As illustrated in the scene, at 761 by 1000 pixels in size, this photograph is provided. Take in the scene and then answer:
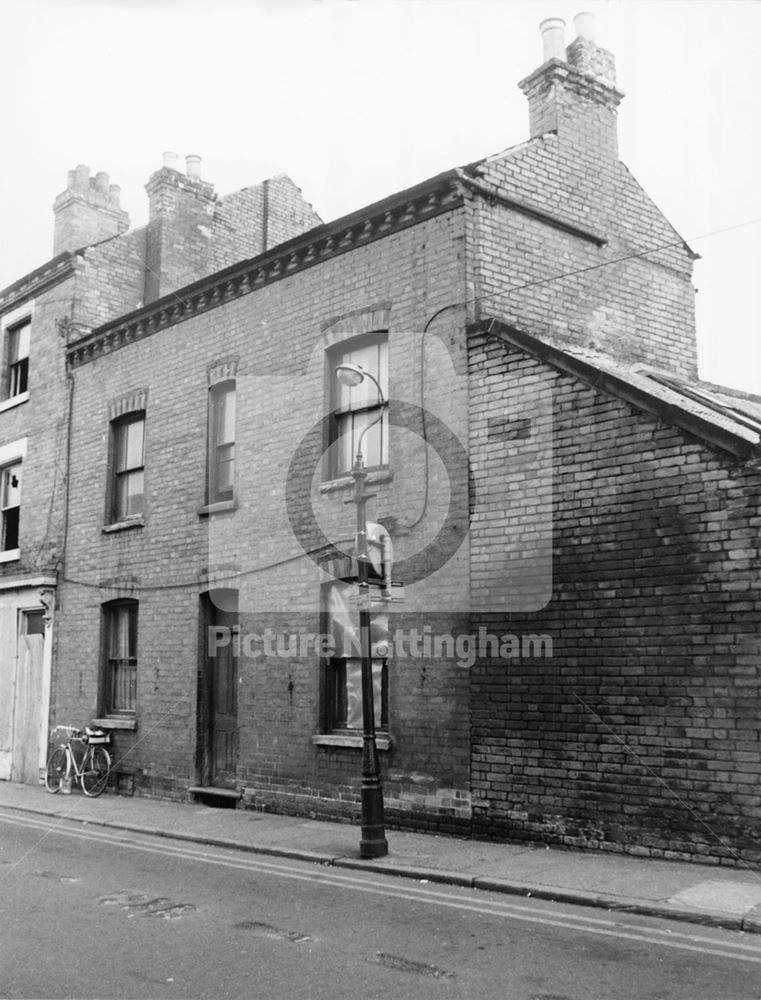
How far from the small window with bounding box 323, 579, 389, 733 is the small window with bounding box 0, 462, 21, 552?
9.88m

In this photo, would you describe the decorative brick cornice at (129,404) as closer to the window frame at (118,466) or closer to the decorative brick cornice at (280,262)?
the window frame at (118,466)

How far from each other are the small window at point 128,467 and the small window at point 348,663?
5.26 meters

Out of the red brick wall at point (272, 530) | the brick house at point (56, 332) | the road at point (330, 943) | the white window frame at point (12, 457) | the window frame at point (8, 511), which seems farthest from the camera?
the window frame at point (8, 511)

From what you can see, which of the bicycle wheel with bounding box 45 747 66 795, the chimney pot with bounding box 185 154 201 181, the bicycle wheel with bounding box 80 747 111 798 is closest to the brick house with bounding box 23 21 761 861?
the bicycle wheel with bounding box 80 747 111 798

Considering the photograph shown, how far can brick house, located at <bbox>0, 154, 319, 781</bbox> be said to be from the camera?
18.4 metres

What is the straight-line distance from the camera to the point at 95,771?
52.9 feet

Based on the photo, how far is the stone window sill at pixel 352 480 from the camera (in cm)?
1233

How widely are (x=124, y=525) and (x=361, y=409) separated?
18.6ft

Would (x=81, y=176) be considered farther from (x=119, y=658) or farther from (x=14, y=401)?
(x=119, y=658)

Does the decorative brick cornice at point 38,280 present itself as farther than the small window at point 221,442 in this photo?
Yes

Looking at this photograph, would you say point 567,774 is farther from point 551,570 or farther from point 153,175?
point 153,175

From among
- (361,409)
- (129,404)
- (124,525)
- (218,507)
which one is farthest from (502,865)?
(129,404)

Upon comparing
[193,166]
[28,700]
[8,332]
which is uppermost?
[193,166]

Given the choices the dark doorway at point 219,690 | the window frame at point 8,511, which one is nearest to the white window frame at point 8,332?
the window frame at point 8,511
